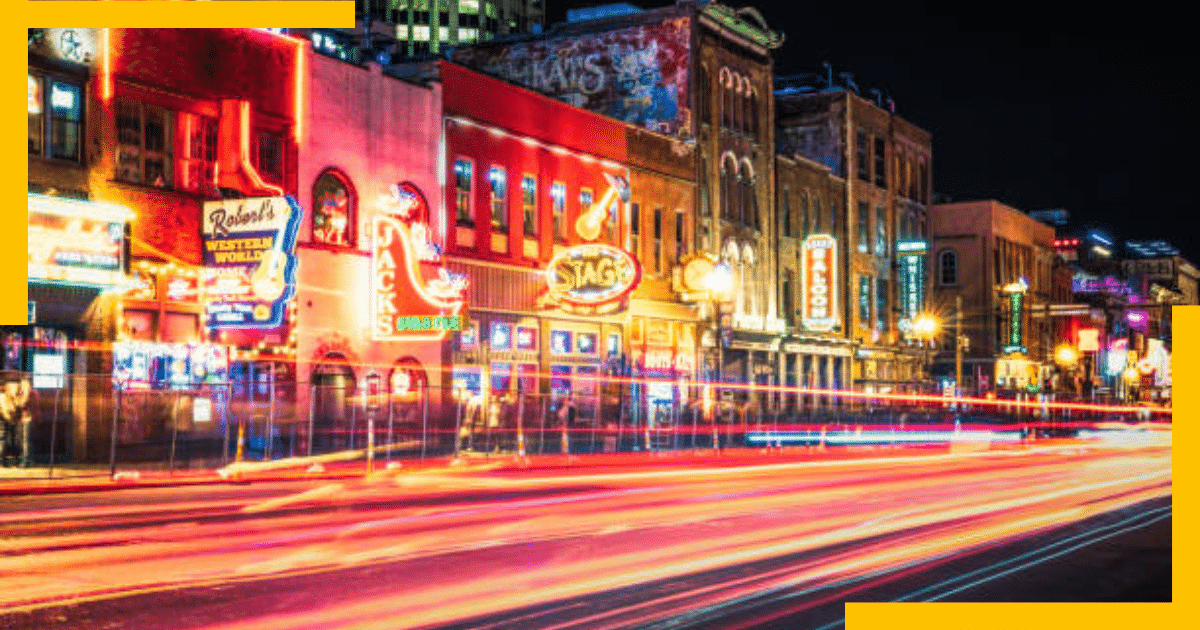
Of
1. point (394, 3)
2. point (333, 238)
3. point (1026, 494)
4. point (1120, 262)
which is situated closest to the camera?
point (1026, 494)

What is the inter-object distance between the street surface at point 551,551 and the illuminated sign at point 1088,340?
70879 mm

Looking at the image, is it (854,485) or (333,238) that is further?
(333,238)

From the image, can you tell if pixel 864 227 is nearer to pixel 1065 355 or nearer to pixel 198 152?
pixel 1065 355

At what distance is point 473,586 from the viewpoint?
1234 cm

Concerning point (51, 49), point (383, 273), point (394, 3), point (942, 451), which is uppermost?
point (394, 3)

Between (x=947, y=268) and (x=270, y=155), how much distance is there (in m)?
52.7

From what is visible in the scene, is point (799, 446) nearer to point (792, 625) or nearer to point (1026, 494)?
point (1026, 494)

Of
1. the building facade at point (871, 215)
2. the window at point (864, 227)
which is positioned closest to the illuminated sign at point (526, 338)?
the building facade at point (871, 215)

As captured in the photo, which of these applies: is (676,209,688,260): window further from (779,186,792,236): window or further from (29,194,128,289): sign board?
(29,194,128,289): sign board

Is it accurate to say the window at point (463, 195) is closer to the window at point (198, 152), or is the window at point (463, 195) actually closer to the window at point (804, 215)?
the window at point (198, 152)

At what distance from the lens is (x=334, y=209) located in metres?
33.8

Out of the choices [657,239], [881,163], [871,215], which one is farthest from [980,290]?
[657,239]

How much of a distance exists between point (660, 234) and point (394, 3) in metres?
93.8

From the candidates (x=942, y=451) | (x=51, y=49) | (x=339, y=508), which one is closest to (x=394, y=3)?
(x=942, y=451)
